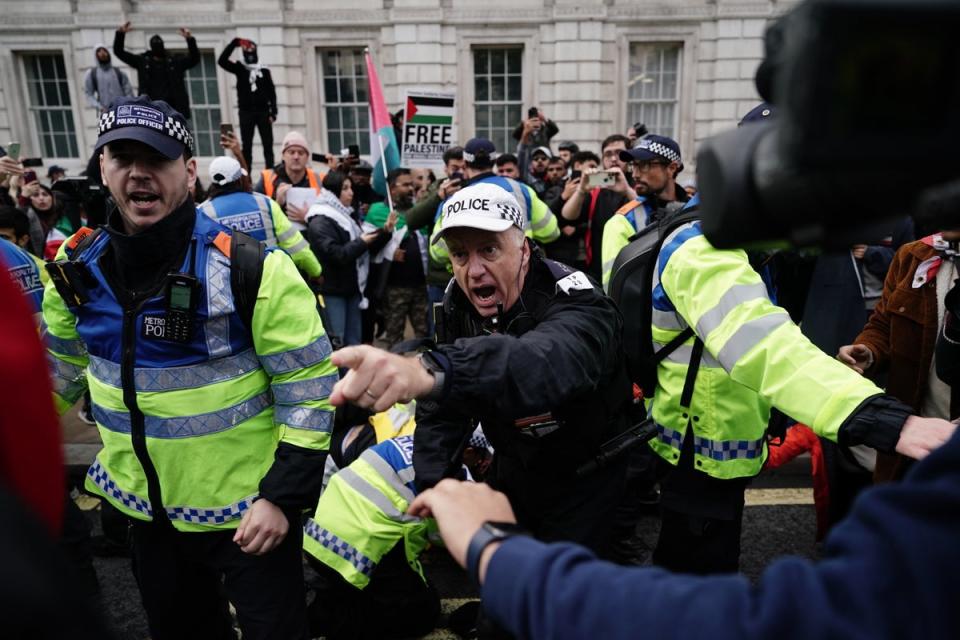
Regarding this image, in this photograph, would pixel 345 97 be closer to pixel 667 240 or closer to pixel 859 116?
pixel 667 240

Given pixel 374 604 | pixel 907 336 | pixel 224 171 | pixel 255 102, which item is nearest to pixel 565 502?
pixel 374 604

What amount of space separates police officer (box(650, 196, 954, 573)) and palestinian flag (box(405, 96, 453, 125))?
15.3 feet

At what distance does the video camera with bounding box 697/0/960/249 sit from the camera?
1.75 ft

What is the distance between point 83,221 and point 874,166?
875 centimetres

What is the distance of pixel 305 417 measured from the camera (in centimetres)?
205

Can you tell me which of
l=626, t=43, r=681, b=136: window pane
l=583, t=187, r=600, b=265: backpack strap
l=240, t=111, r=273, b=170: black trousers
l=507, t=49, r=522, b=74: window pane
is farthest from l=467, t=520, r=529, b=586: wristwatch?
l=626, t=43, r=681, b=136: window pane

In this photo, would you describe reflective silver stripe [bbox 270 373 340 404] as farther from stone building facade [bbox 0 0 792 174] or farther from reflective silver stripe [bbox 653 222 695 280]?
stone building facade [bbox 0 0 792 174]

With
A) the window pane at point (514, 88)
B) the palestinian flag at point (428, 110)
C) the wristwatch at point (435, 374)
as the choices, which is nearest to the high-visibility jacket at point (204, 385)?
the wristwatch at point (435, 374)

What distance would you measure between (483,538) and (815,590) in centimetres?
49

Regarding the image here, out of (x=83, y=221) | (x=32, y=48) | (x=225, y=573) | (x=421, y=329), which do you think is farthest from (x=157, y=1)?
(x=225, y=573)

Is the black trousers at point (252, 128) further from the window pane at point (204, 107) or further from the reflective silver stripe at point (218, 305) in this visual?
the reflective silver stripe at point (218, 305)

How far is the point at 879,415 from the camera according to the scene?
56.8 inches

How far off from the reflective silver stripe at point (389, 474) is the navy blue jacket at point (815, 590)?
5.98 ft

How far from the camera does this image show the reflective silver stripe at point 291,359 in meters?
2.05
